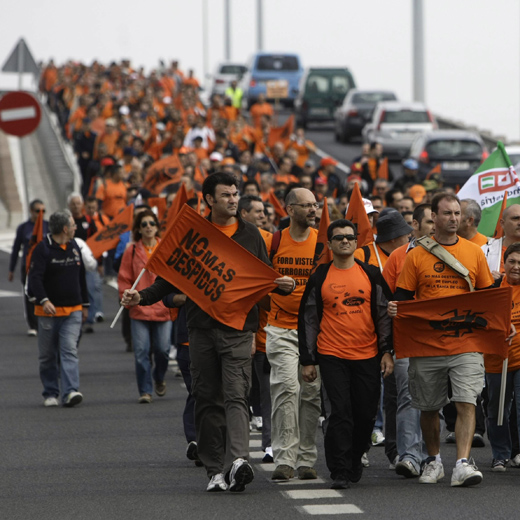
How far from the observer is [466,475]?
8961mm

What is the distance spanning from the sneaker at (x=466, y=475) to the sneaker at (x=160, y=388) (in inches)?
193

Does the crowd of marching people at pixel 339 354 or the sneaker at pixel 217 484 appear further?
the crowd of marching people at pixel 339 354

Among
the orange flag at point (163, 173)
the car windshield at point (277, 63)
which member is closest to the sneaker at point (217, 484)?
the orange flag at point (163, 173)

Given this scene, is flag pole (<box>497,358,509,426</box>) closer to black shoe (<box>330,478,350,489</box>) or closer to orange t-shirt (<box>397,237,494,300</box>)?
orange t-shirt (<box>397,237,494,300</box>)

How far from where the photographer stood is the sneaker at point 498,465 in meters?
9.80

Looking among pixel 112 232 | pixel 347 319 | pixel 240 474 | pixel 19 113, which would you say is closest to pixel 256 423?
pixel 347 319

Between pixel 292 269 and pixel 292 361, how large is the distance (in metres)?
0.63

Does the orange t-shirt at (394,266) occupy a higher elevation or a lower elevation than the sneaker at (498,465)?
higher

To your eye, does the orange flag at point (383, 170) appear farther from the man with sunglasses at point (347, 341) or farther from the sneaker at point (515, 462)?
the man with sunglasses at point (347, 341)


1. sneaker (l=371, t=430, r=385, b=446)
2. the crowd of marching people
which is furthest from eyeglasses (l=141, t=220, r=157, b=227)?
sneaker (l=371, t=430, r=385, b=446)

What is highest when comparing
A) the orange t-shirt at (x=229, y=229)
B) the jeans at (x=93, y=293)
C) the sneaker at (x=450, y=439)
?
the orange t-shirt at (x=229, y=229)

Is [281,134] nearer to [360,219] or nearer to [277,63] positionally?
[360,219]

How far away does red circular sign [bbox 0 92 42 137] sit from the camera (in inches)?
856

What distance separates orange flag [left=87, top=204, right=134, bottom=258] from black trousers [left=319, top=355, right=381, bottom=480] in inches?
302
